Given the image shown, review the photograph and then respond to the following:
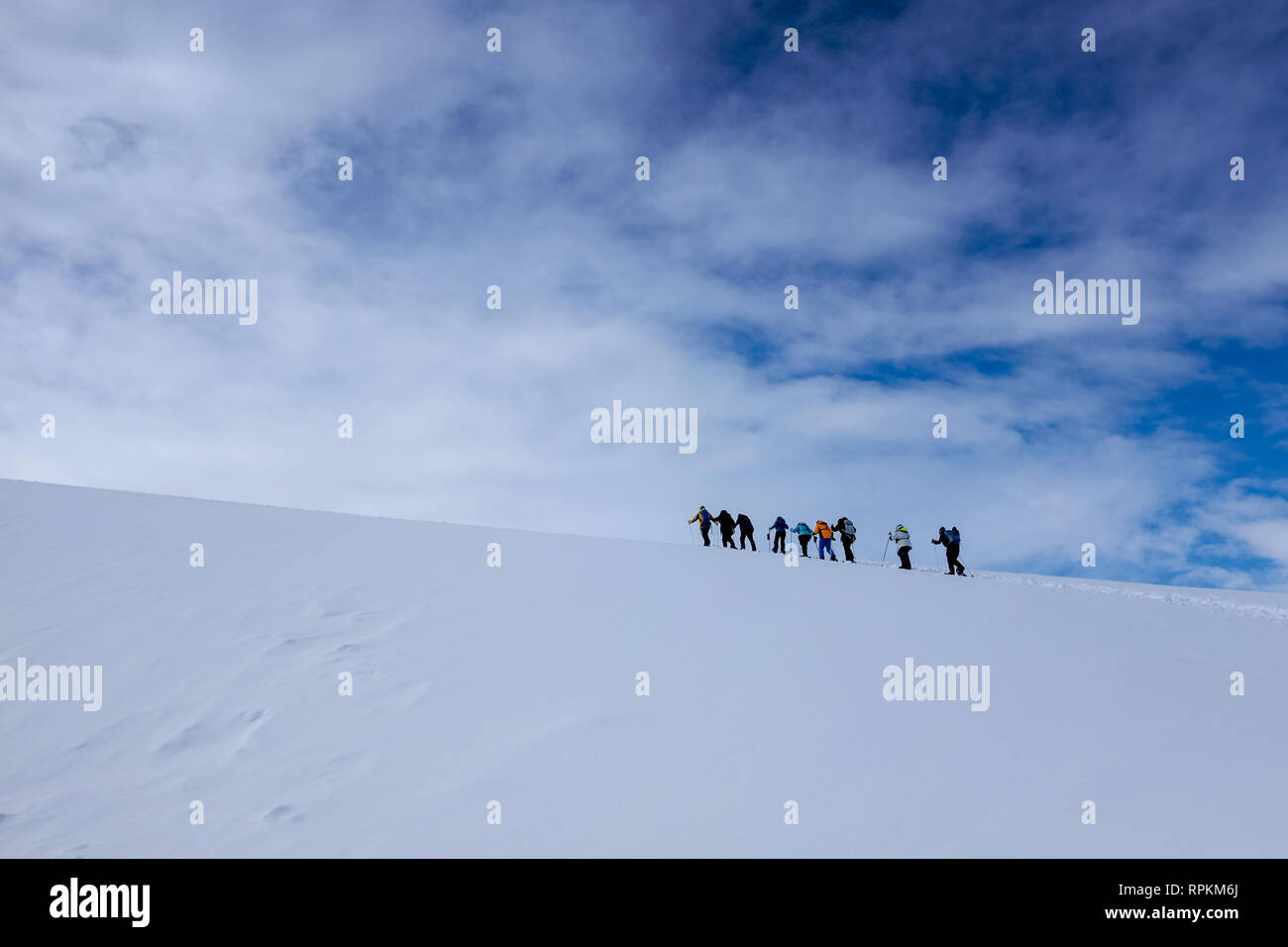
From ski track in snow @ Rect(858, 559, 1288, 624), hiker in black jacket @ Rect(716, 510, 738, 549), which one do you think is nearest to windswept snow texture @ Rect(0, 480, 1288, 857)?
ski track in snow @ Rect(858, 559, 1288, 624)

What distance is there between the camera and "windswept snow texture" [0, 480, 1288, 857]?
18.3ft

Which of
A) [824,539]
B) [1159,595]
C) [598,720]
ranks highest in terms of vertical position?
[824,539]

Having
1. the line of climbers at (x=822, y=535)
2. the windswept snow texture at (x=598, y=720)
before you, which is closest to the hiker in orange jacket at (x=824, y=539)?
the line of climbers at (x=822, y=535)

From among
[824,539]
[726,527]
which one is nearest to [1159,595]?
[824,539]

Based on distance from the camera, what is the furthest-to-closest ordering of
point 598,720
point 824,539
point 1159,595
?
point 824,539 → point 1159,595 → point 598,720

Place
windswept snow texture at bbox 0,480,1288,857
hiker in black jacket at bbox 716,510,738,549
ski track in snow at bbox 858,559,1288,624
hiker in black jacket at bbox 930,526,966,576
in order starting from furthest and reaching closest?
hiker in black jacket at bbox 716,510,738,549 → hiker in black jacket at bbox 930,526,966,576 → ski track in snow at bbox 858,559,1288,624 → windswept snow texture at bbox 0,480,1288,857

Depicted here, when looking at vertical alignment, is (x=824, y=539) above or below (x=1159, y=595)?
above

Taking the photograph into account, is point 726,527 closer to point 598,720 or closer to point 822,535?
point 822,535

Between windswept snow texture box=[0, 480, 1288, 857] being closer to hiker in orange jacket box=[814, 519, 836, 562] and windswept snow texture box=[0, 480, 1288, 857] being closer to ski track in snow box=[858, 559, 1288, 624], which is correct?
ski track in snow box=[858, 559, 1288, 624]

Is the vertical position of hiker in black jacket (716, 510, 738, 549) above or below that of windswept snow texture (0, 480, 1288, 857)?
above

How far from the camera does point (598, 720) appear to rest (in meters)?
7.19
